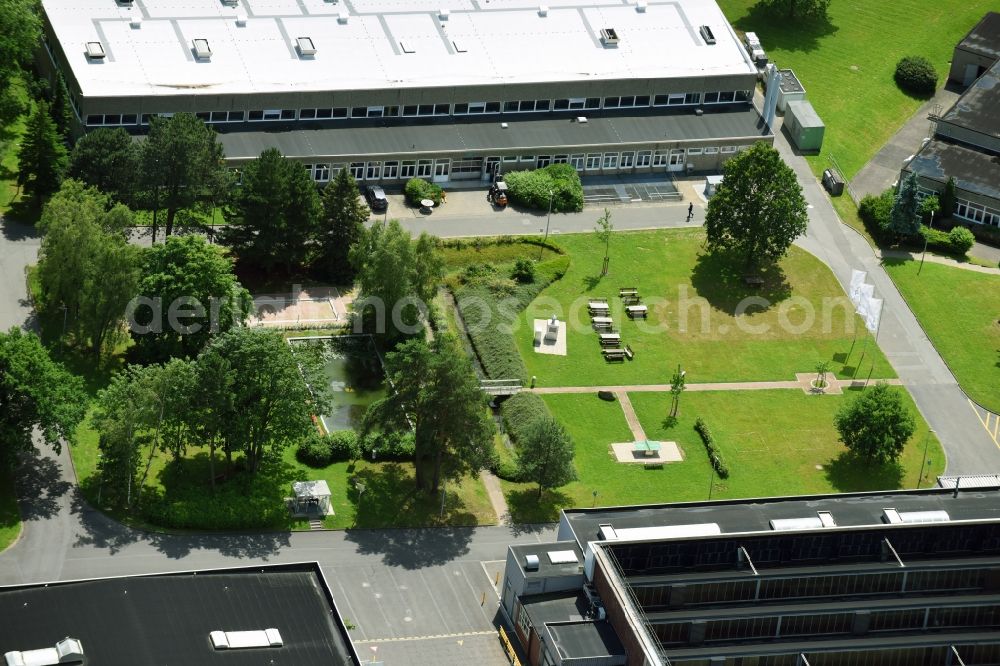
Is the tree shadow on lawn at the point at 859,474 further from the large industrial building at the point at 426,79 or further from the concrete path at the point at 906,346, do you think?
the large industrial building at the point at 426,79

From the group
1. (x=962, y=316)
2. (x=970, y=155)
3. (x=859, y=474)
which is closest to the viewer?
(x=859, y=474)

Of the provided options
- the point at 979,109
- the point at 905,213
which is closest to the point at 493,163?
the point at 905,213

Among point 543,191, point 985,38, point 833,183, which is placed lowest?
point 833,183

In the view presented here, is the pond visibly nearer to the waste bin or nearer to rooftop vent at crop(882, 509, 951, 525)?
rooftop vent at crop(882, 509, 951, 525)

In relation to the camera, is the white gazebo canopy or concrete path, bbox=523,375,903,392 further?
concrete path, bbox=523,375,903,392

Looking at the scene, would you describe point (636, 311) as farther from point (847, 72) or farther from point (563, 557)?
point (847, 72)

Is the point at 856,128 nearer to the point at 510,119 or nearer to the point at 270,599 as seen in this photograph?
the point at 510,119

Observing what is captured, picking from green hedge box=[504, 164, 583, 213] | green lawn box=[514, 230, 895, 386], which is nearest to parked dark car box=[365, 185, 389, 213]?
green hedge box=[504, 164, 583, 213]
